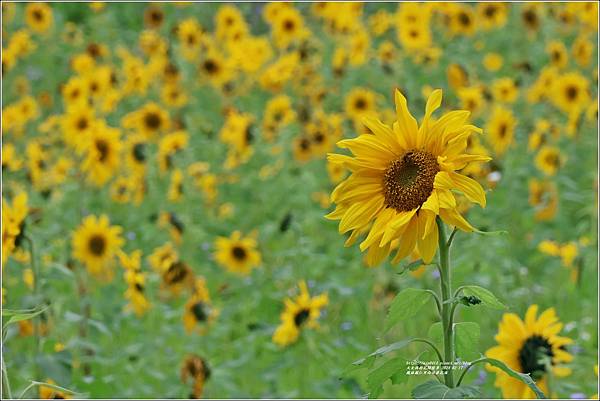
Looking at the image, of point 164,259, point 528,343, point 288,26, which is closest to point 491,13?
point 288,26

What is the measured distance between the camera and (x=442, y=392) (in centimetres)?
123

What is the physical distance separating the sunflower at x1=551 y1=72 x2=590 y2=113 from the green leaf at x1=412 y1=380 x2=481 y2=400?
2.82 m

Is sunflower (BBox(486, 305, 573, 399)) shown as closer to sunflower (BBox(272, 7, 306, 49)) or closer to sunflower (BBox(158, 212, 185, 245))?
sunflower (BBox(158, 212, 185, 245))

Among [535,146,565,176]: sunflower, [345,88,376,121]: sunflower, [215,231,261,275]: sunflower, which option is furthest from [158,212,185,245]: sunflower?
[535,146,565,176]: sunflower

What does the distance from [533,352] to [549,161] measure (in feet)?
5.97

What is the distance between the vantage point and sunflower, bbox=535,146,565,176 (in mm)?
3484

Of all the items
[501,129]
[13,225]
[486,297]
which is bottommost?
[486,297]

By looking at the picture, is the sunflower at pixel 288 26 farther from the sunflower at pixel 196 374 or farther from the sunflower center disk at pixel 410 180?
the sunflower center disk at pixel 410 180

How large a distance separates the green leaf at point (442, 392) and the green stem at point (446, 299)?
43mm

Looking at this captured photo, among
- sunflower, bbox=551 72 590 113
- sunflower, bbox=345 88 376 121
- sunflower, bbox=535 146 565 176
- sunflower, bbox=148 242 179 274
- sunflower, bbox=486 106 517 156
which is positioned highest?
sunflower, bbox=345 88 376 121

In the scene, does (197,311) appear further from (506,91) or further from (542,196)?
(506,91)

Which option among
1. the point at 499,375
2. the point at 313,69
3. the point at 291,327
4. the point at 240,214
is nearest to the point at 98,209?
the point at 240,214

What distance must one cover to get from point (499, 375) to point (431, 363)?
458 millimetres

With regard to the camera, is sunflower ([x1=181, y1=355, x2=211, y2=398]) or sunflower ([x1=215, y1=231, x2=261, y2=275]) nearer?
sunflower ([x1=181, y1=355, x2=211, y2=398])
